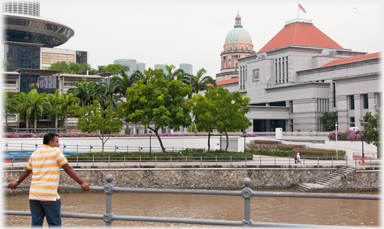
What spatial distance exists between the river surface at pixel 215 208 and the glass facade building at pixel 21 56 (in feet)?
261

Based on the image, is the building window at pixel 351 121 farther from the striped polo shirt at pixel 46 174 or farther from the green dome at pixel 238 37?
the green dome at pixel 238 37

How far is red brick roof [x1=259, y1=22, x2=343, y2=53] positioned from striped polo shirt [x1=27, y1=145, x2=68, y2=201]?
7481 centimetres

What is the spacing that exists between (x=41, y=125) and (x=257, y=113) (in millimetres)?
→ 36874

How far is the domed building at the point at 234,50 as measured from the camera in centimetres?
12388

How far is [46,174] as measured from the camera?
6.46 meters

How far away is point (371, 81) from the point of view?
5956cm

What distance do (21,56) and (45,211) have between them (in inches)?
4203

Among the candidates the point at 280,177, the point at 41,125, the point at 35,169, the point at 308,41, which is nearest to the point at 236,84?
the point at 308,41

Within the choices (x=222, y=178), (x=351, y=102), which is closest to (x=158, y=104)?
(x=222, y=178)

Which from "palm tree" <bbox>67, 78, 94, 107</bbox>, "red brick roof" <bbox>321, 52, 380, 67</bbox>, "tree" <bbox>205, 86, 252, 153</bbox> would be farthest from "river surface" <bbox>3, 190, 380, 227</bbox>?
"red brick roof" <bbox>321, 52, 380, 67</bbox>

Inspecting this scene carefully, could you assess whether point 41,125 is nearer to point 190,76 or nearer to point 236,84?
point 190,76

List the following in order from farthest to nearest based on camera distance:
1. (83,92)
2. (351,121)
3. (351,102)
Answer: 1. (351,102)
2. (351,121)
3. (83,92)

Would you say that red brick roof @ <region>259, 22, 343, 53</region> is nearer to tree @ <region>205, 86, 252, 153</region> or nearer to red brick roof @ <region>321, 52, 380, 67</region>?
red brick roof @ <region>321, 52, 380, 67</region>

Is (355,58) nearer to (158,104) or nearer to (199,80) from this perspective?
(199,80)
